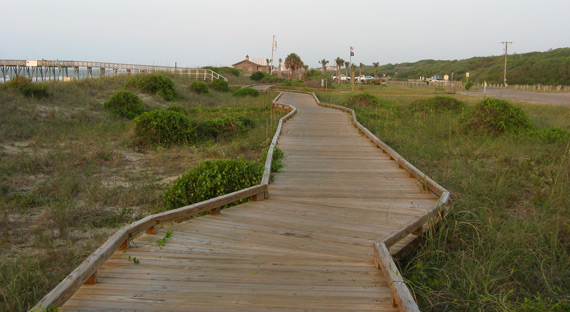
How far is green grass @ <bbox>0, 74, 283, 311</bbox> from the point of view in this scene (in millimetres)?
4863

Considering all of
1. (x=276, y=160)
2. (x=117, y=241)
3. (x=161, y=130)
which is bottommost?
(x=117, y=241)

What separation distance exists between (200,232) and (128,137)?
28.0ft

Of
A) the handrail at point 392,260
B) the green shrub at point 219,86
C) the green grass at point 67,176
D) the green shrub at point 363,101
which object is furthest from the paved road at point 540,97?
the handrail at point 392,260

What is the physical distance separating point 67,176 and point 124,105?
9080 millimetres

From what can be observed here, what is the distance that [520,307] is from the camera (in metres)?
3.56

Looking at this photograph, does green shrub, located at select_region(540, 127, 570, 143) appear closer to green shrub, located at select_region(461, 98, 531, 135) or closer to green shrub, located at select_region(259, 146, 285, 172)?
green shrub, located at select_region(461, 98, 531, 135)

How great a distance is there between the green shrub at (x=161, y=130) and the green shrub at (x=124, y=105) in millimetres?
4654

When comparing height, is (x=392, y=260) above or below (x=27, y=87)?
below

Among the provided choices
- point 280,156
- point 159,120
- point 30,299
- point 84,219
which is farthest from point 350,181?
point 159,120

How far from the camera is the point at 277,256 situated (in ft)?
13.2

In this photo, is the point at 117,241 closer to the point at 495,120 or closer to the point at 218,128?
the point at 218,128

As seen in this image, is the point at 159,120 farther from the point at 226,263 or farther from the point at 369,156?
the point at 226,263

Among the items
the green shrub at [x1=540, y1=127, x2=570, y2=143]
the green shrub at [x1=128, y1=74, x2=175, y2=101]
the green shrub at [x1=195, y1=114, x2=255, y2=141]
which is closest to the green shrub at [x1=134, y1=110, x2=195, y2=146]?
the green shrub at [x1=195, y1=114, x2=255, y2=141]

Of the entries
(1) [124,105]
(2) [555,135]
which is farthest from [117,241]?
(1) [124,105]
